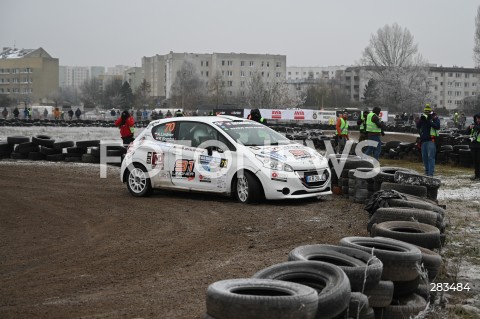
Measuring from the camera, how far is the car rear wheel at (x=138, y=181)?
12492 millimetres

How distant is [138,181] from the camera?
496 inches

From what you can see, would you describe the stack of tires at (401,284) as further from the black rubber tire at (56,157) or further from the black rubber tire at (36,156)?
the black rubber tire at (36,156)

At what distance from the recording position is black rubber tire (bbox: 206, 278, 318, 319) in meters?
4.09

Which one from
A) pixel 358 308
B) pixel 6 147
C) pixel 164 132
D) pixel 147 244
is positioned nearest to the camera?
pixel 358 308

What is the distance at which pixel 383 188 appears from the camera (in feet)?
34.1

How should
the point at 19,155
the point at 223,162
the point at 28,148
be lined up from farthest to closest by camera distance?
the point at 19,155 → the point at 28,148 → the point at 223,162

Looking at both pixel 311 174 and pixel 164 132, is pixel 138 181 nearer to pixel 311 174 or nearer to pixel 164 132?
pixel 164 132

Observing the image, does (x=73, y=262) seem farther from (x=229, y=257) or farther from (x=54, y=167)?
(x=54, y=167)

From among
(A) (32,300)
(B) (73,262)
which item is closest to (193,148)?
(B) (73,262)

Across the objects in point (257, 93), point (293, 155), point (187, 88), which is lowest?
point (293, 155)

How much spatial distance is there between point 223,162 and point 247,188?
0.68 meters

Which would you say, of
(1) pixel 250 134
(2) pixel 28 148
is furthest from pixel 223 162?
(2) pixel 28 148

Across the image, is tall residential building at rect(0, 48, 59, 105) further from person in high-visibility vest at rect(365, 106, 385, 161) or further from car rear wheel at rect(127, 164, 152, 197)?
car rear wheel at rect(127, 164, 152, 197)

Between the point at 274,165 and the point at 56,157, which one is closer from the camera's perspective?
the point at 274,165
